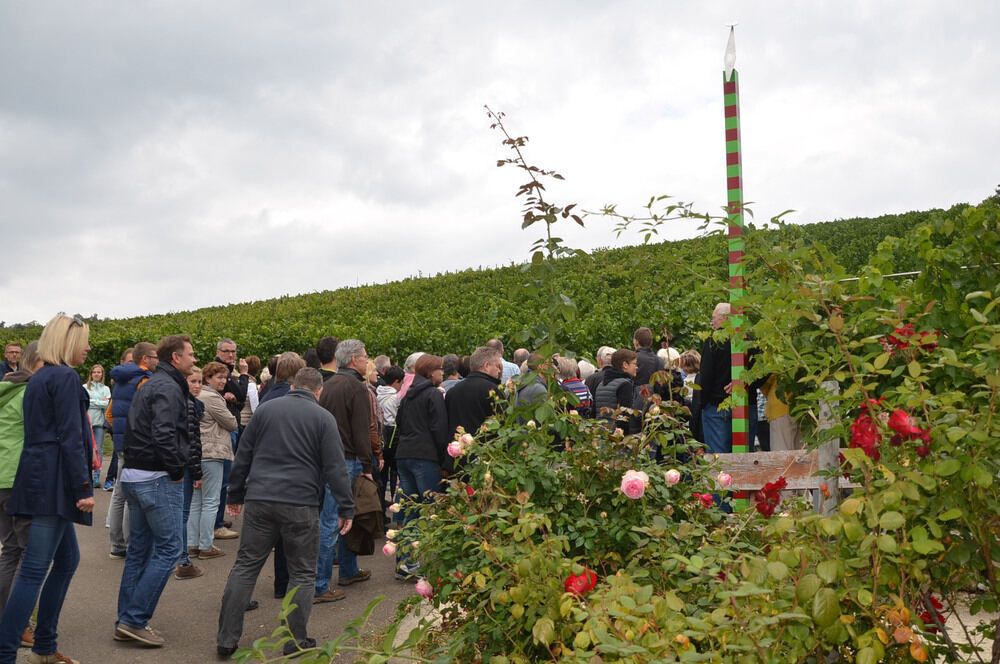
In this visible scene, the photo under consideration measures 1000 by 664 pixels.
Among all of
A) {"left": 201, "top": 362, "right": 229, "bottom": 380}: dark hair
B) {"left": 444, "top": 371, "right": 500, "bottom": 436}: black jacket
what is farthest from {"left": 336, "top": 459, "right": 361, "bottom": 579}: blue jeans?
{"left": 201, "top": 362, "right": 229, "bottom": 380}: dark hair

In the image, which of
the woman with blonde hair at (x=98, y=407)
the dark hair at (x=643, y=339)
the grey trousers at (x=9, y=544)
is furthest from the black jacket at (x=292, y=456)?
the woman with blonde hair at (x=98, y=407)

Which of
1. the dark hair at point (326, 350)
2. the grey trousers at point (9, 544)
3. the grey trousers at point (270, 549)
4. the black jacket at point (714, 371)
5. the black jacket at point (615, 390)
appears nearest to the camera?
the grey trousers at point (9, 544)

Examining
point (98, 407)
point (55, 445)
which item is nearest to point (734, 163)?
point (55, 445)

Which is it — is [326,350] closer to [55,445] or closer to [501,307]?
[55,445]

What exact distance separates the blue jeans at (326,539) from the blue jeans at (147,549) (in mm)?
1271

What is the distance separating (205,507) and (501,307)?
1566 centimetres

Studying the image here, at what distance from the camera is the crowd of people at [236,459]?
15.6 ft

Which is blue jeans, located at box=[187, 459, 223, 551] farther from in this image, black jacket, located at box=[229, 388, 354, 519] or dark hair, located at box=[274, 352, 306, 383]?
black jacket, located at box=[229, 388, 354, 519]

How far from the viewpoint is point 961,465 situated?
2020 millimetres

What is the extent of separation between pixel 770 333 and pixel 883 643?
131 centimetres

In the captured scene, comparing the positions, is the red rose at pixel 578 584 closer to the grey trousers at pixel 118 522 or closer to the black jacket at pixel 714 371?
the black jacket at pixel 714 371

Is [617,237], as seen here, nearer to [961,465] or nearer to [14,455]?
[961,465]

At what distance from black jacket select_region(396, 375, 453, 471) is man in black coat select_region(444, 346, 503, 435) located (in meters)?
0.09

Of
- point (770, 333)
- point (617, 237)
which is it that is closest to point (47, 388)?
point (617, 237)
